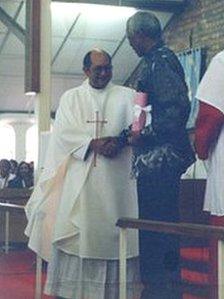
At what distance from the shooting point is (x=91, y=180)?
3.13 m

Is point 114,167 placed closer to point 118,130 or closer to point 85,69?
point 118,130

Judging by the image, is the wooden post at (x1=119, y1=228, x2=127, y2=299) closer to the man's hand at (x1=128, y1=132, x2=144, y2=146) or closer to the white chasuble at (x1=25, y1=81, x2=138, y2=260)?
the white chasuble at (x1=25, y1=81, x2=138, y2=260)

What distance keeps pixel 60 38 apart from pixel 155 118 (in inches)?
264

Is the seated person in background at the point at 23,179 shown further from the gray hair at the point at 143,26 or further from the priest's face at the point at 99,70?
the gray hair at the point at 143,26

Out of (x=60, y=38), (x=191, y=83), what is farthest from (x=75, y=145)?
(x=60, y=38)

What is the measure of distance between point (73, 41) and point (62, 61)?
1.65 feet

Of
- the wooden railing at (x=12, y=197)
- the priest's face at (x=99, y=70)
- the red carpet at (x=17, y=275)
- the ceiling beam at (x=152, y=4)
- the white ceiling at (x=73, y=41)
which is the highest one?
the ceiling beam at (x=152, y=4)

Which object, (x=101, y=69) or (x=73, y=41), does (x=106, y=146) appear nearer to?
(x=101, y=69)

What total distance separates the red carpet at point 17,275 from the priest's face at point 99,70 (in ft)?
4.18

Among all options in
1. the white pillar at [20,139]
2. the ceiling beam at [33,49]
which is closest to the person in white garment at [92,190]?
the ceiling beam at [33,49]

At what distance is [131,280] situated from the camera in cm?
304

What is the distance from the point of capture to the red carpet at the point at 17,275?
4176 millimetres

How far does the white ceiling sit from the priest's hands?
18.9 ft

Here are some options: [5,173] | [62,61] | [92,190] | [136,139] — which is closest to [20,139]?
[62,61]
